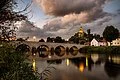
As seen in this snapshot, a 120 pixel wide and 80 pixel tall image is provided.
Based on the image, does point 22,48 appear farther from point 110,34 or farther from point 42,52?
point 110,34

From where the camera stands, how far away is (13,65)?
7637 millimetres

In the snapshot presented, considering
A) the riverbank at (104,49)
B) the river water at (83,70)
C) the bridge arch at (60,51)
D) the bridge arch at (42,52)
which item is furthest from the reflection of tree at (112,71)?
the bridge arch at (60,51)

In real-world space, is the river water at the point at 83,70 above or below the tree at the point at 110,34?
below

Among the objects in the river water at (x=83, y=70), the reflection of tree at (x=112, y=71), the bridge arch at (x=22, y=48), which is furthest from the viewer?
the reflection of tree at (x=112, y=71)

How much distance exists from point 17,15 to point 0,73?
1.94m

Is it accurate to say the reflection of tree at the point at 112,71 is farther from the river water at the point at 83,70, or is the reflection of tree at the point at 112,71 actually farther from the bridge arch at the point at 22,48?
the bridge arch at the point at 22,48

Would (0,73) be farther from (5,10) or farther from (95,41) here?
(95,41)

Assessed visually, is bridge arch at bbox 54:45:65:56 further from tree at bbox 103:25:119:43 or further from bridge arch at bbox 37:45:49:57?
tree at bbox 103:25:119:43

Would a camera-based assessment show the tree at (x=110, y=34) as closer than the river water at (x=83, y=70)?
No

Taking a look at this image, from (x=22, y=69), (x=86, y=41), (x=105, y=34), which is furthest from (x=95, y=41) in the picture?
(x=22, y=69)

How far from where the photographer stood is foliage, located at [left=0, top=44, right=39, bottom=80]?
7398 millimetres

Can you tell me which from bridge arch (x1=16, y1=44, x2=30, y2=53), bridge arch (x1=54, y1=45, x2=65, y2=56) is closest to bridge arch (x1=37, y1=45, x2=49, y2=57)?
bridge arch (x1=54, y1=45, x2=65, y2=56)

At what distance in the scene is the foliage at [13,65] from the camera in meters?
7.40

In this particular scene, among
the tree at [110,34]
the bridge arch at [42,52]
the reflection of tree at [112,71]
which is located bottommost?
the reflection of tree at [112,71]
